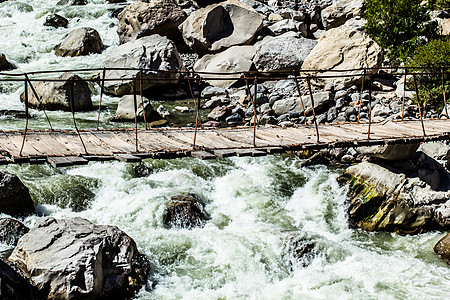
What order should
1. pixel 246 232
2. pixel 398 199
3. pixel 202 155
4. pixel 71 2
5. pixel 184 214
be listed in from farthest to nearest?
1. pixel 71 2
2. pixel 398 199
3. pixel 184 214
4. pixel 246 232
5. pixel 202 155

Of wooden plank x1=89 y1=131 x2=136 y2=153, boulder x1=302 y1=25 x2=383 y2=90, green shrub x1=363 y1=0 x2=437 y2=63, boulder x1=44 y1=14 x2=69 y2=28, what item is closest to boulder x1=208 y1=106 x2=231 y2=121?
boulder x1=302 y1=25 x2=383 y2=90

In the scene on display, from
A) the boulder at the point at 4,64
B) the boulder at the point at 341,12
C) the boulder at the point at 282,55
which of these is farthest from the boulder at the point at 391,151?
the boulder at the point at 4,64

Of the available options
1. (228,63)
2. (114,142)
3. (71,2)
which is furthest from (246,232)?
(71,2)

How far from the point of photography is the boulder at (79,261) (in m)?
5.84

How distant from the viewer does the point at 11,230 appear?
23.9 feet

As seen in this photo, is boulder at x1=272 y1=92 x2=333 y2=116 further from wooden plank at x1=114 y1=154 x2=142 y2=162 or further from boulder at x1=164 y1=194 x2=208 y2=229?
wooden plank at x1=114 y1=154 x2=142 y2=162

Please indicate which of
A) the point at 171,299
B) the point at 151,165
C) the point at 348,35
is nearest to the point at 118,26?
the point at 348,35

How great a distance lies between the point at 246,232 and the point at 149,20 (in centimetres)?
1416

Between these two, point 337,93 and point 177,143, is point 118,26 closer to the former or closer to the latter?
point 337,93

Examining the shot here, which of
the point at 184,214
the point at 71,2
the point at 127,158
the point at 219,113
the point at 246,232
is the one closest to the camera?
the point at 127,158

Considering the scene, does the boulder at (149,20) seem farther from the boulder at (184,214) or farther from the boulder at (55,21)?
the boulder at (184,214)

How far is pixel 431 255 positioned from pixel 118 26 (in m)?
17.0

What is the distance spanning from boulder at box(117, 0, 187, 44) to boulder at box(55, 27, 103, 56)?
51.6 inches

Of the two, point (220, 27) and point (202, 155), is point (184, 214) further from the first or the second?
point (220, 27)
